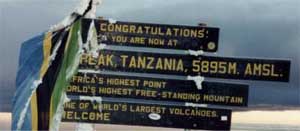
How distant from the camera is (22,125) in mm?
3752

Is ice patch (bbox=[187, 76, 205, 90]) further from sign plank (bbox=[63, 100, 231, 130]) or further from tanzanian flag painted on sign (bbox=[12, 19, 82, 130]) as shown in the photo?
tanzanian flag painted on sign (bbox=[12, 19, 82, 130])

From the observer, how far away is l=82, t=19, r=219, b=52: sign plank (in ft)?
11.7

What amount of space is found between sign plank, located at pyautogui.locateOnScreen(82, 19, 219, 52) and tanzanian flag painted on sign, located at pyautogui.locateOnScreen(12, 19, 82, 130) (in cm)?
18

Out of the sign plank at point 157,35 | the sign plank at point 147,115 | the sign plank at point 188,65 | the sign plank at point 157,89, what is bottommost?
the sign plank at point 147,115

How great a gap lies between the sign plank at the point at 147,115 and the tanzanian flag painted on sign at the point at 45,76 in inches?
4.3

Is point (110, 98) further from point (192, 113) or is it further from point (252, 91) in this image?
point (252, 91)

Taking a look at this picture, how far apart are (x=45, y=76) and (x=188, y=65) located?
82 centimetres

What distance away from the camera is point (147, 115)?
364 centimetres

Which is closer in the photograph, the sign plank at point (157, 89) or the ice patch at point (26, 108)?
the sign plank at point (157, 89)

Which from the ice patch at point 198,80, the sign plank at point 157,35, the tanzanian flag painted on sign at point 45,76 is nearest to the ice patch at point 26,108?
the tanzanian flag painted on sign at point 45,76

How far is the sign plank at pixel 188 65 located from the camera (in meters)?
3.53

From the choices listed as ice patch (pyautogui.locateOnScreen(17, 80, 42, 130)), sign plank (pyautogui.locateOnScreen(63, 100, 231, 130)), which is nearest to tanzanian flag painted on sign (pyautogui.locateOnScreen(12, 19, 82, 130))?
ice patch (pyautogui.locateOnScreen(17, 80, 42, 130))

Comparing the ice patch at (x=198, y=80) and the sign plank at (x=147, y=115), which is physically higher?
the ice patch at (x=198, y=80)

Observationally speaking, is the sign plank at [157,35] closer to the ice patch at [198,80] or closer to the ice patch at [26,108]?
the ice patch at [198,80]
